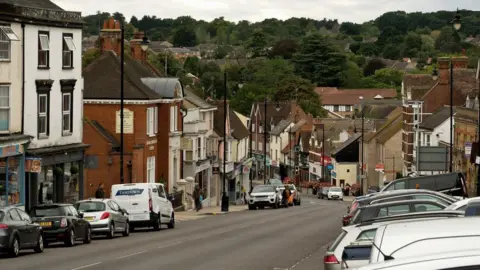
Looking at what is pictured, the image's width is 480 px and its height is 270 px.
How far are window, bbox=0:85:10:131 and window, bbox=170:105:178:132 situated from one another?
81.2ft

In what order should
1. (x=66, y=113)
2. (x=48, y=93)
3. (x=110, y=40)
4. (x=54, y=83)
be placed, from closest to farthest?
(x=48, y=93)
(x=54, y=83)
(x=66, y=113)
(x=110, y=40)

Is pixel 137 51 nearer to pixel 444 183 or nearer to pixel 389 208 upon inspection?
pixel 444 183

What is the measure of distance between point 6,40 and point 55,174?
7020 millimetres

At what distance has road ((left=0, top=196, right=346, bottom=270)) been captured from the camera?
87.0 ft

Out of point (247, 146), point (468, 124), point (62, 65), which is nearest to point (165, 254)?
point (62, 65)

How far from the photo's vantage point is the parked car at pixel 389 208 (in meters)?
21.8

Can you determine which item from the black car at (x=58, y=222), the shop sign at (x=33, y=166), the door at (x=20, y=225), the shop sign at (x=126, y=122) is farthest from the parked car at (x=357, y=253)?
the shop sign at (x=126, y=122)

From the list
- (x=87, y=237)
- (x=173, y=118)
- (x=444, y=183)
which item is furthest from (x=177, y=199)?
(x=87, y=237)

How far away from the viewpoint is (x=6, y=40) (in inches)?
1679

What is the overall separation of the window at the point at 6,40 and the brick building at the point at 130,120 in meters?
14.5

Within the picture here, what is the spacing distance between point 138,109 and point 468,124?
24.9m

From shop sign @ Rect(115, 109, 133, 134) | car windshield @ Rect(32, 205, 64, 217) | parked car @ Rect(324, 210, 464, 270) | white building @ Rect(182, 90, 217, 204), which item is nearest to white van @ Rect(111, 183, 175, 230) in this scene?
car windshield @ Rect(32, 205, 64, 217)

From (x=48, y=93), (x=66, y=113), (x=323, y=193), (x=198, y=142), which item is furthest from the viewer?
(x=323, y=193)

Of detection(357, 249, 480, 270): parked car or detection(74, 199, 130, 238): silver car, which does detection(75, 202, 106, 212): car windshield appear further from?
detection(357, 249, 480, 270): parked car
